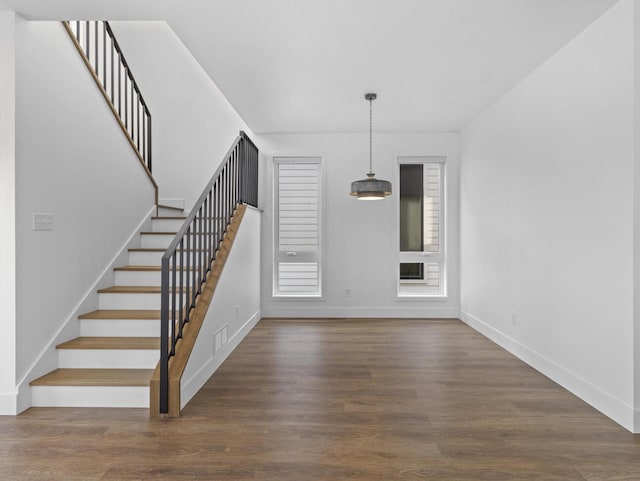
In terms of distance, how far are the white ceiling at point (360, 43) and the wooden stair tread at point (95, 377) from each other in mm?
2449

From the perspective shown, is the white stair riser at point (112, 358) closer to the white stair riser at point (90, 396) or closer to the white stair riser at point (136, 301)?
the white stair riser at point (90, 396)

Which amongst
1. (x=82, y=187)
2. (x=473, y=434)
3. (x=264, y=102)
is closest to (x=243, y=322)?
(x=82, y=187)

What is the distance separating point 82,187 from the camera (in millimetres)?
3334

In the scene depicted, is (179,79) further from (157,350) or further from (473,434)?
(473,434)

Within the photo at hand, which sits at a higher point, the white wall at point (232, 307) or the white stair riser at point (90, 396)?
A: the white wall at point (232, 307)

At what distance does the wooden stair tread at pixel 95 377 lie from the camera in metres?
2.72

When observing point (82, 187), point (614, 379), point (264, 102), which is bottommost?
point (614, 379)

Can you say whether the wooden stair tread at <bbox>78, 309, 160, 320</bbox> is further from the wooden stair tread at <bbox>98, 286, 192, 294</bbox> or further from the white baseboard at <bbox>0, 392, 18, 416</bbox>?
the white baseboard at <bbox>0, 392, 18, 416</bbox>

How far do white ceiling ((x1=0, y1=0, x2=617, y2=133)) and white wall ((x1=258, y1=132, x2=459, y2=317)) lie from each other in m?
1.07

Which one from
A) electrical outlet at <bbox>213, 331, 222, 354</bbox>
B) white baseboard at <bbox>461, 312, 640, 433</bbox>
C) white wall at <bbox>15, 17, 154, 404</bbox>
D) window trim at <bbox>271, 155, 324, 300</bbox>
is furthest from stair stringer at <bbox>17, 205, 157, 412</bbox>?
white baseboard at <bbox>461, 312, 640, 433</bbox>

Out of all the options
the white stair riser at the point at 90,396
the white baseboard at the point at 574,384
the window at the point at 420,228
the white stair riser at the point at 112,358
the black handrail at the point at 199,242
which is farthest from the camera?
the window at the point at 420,228

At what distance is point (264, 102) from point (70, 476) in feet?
12.5

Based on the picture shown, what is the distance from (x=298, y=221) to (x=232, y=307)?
2169mm

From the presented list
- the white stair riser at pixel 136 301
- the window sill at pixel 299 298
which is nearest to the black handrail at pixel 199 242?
the white stair riser at pixel 136 301
